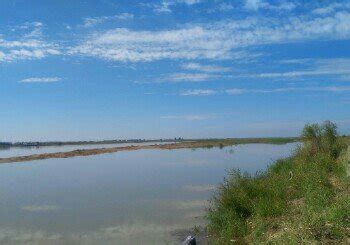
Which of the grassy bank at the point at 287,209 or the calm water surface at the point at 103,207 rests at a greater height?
the grassy bank at the point at 287,209

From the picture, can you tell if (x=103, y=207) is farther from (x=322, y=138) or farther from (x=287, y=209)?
(x=322, y=138)

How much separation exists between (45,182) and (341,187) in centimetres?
1775

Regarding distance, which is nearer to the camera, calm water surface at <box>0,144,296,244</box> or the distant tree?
calm water surface at <box>0,144,296,244</box>

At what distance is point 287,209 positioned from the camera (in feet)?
39.9

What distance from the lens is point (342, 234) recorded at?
28.3ft

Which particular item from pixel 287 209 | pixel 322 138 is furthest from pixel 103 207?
pixel 322 138

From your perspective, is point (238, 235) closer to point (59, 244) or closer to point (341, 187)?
point (341, 187)

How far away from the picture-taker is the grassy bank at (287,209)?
29.9ft

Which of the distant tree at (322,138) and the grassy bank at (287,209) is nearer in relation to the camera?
the grassy bank at (287,209)

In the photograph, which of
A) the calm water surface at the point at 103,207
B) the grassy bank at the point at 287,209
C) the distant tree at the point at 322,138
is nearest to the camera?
the grassy bank at the point at 287,209

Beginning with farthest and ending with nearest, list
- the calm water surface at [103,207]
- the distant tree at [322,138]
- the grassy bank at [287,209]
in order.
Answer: the distant tree at [322,138] → the calm water surface at [103,207] → the grassy bank at [287,209]

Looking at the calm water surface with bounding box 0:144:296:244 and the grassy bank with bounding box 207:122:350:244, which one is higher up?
the grassy bank with bounding box 207:122:350:244

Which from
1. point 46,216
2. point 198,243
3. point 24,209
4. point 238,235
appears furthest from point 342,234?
point 24,209

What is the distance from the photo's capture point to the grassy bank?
9109 mm
